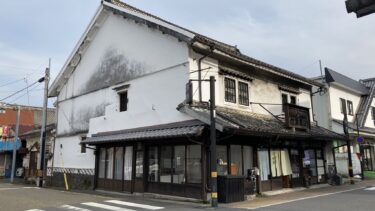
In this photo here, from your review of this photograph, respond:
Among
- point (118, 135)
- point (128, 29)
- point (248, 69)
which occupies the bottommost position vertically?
point (118, 135)

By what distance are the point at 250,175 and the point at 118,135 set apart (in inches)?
273

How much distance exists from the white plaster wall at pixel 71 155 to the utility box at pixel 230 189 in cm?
962

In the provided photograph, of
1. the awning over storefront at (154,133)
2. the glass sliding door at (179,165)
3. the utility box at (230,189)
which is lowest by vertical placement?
the utility box at (230,189)

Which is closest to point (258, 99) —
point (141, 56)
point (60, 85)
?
point (141, 56)

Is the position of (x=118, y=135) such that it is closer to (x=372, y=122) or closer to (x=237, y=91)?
(x=237, y=91)

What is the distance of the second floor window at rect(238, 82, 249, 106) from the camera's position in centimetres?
1847

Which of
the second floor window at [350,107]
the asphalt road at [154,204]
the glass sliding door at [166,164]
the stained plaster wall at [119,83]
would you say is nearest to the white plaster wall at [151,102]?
the stained plaster wall at [119,83]

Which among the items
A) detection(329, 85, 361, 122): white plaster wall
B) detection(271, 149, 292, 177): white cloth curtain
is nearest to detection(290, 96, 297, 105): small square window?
detection(271, 149, 292, 177): white cloth curtain

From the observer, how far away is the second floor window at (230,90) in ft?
58.0

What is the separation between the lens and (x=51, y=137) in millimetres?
26812

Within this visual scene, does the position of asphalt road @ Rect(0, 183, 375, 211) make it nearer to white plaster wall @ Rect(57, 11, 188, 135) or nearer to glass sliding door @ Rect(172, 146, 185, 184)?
glass sliding door @ Rect(172, 146, 185, 184)

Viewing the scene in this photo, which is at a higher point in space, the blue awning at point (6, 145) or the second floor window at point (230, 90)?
the second floor window at point (230, 90)

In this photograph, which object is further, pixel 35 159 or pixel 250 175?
pixel 35 159

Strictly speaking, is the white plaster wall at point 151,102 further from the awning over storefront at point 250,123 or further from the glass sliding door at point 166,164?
the glass sliding door at point 166,164
